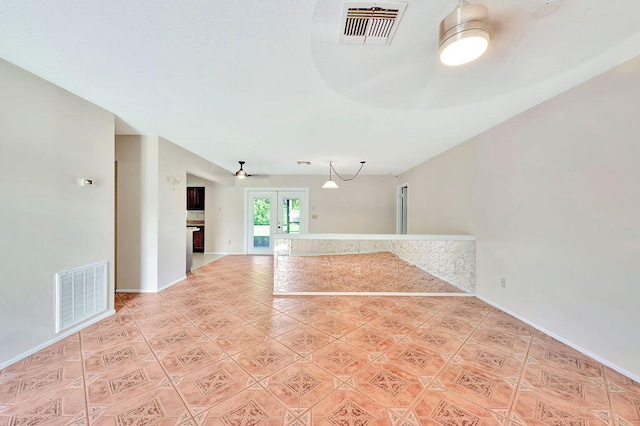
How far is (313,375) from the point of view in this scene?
68.8 inches

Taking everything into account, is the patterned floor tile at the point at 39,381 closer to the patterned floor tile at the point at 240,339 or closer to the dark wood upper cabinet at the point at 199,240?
the patterned floor tile at the point at 240,339

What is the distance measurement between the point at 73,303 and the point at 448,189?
5.23m

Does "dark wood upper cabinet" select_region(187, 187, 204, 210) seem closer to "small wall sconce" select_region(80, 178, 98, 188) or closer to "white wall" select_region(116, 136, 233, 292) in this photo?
"white wall" select_region(116, 136, 233, 292)

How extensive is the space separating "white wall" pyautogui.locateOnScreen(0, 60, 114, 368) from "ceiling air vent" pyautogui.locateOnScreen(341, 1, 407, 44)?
266cm

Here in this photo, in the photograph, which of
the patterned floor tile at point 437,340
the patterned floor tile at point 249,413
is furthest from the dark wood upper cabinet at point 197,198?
the patterned floor tile at point 437,340

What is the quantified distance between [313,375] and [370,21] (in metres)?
2.38

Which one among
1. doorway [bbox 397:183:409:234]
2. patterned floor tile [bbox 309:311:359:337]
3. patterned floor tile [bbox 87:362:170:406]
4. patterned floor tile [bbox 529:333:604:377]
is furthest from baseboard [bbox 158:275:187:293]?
doorway [bbox 397:183:409:234]

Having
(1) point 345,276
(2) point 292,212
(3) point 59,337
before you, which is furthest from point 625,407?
(2) point 292,212

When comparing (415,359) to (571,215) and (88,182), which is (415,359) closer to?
(571,215)

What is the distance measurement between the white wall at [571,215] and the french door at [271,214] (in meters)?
4.57

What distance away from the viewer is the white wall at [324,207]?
22.5 ft

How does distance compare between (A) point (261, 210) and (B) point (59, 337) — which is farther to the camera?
(A) point (261, 210)

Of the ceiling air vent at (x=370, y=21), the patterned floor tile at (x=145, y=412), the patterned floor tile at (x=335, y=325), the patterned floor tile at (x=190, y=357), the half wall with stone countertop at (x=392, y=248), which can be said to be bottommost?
the patterned floor tile at (x=335, y=325)

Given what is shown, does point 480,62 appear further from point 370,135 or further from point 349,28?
point 370,135
